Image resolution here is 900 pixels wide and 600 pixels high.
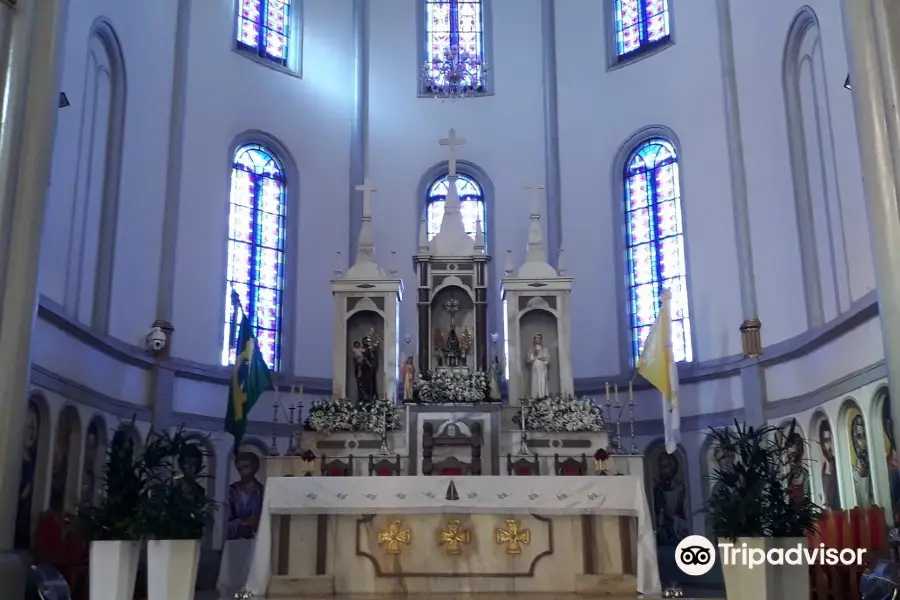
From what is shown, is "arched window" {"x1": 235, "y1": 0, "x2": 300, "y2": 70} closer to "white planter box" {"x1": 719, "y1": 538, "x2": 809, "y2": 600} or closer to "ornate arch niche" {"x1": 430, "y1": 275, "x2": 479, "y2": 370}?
"ornate arch niche" {"x1": 430, "y1": 275, "x2": 479, "y2": 370}

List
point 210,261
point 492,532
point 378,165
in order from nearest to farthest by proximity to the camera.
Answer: point 492,532
point 210,261
point 378,165

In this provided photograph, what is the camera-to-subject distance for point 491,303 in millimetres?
17859

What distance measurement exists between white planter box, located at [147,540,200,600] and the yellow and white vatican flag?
7.65 meters

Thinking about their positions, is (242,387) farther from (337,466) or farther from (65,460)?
(65,460)

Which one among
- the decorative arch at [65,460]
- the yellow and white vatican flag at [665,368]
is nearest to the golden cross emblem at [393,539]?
the decorative arch at [65,460]

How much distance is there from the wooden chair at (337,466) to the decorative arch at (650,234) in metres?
6.41

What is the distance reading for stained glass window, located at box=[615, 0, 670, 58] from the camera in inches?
722

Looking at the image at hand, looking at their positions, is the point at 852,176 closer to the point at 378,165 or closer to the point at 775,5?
the point at 775,5

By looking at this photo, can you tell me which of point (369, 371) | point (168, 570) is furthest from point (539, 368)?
point (168, 570)

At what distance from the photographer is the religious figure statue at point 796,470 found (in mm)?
8902

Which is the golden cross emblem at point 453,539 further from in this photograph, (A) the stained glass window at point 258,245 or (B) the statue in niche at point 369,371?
(A) the stained glass window at point 258,245

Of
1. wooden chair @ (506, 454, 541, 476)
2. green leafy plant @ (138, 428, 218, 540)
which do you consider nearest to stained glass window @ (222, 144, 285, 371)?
wooden chair @ (506, 454, 541, 476)

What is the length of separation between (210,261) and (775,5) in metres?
10.4

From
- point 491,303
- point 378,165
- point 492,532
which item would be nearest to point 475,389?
point 492,532
